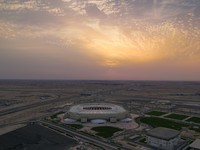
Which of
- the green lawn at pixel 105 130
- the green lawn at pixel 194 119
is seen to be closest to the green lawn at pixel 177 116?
the green lawn at pixel 194 119

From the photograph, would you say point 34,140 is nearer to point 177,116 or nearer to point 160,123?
point 160,123

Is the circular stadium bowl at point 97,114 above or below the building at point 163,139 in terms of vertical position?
above

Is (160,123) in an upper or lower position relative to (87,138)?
upper

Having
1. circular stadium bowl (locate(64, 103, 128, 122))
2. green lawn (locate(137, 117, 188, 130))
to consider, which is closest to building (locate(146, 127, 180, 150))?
green lawn (locate(137, 117, 188, 130))

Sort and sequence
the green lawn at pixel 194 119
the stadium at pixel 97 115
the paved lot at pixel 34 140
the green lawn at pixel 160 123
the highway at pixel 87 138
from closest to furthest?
1. the paved lot at pixel 34 140
2. the highway at pixel 87 138
3. the green lawn at pixel 160 123
4. the stadium at pixel 97 115
5. the green lawn at pixel 194 119

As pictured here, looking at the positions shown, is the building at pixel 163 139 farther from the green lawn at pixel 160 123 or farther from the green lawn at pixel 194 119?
the green lawn at pixel 194 119

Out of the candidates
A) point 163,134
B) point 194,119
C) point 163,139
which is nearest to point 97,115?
point 163,134

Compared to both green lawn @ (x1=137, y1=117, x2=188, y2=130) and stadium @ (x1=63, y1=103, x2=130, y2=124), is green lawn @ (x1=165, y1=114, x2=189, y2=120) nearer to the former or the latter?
green lawn @ (x1=137, y1=117, x2=188, y2=130)

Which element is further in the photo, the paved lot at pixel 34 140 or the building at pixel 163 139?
the building at pixel 163 139
